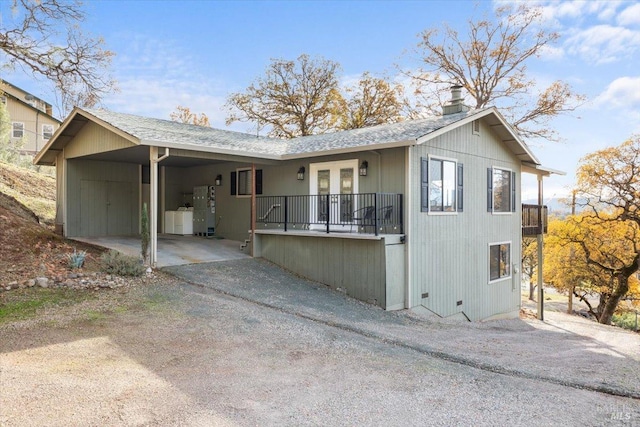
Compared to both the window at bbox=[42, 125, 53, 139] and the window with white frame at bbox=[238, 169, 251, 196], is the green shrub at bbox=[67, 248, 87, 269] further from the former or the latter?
the window at bbox=[42, 125, 53, 139]

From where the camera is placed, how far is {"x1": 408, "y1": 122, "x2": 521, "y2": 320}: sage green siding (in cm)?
1017

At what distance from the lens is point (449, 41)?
976 inches

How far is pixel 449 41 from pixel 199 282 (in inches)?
861

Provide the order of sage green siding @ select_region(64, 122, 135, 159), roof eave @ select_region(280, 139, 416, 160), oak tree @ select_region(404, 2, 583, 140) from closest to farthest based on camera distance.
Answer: roof eave @ select_region(280, 139, 416, 160) < sage green siding @ select_region(64, 122, 135, 159) < oak tree @ select_region(404, 2, 583, 140)

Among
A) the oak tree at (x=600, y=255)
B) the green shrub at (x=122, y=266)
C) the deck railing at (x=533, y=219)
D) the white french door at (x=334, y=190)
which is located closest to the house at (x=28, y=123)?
the green shrub at (x=122, y=266)

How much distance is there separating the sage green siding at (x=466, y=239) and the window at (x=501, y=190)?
0.21 meters

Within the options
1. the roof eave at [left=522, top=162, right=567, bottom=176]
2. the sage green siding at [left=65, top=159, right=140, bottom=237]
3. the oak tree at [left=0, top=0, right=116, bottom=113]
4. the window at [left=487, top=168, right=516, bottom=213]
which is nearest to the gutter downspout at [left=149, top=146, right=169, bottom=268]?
the sage green siding at [left=65, top=159, right=140, bottom=237]

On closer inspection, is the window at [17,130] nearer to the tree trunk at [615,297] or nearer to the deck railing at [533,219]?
the deck railing at [533,219]

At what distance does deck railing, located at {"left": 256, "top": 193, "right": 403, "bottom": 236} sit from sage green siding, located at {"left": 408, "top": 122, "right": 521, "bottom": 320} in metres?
0.59

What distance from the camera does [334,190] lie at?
1157cm

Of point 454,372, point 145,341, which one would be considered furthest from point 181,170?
point 454,372

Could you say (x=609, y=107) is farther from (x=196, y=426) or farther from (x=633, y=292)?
(x=196, y=426)

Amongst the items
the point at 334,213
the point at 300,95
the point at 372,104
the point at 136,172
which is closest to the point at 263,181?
the point at 334,213

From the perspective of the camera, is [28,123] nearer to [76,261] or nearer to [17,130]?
[17,130]
